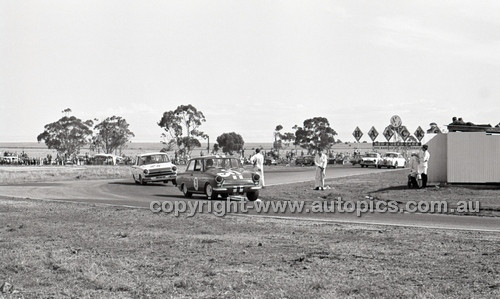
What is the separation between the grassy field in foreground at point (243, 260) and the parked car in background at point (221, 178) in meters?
6.05

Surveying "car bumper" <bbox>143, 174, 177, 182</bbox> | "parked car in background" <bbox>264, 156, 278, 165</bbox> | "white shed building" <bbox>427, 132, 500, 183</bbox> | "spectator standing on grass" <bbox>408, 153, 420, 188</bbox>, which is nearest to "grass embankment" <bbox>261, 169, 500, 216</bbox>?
"spectator standing on grass" <bbox>408, 153, 420, 188</bbox>

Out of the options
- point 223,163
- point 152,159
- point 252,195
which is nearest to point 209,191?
point 223,163

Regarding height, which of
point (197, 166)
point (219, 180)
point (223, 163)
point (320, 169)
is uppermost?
point (223, 163)

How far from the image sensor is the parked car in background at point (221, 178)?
830 inches

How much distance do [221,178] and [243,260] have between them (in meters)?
11.6

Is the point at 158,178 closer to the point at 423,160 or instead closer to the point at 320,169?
the point at 320,169

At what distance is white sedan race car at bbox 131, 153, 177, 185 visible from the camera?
1293 inches

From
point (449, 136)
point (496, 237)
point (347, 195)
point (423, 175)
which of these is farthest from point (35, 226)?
point (449, 136)

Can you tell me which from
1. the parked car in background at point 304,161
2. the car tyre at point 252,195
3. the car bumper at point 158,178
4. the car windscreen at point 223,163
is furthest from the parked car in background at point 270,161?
the car tyre at point 252,195

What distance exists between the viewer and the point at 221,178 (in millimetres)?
21094

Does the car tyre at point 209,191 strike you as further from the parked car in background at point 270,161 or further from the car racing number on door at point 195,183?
the parked car in background at point 270,161

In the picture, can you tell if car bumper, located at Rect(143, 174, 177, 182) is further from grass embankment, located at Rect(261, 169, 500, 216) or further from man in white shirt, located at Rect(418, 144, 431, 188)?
man in white shirt, located at Rect(418, 144, 431, 188)

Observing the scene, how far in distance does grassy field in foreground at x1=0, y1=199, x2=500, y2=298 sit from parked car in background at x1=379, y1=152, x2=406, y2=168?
43.2m

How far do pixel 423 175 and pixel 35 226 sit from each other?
1458cm
